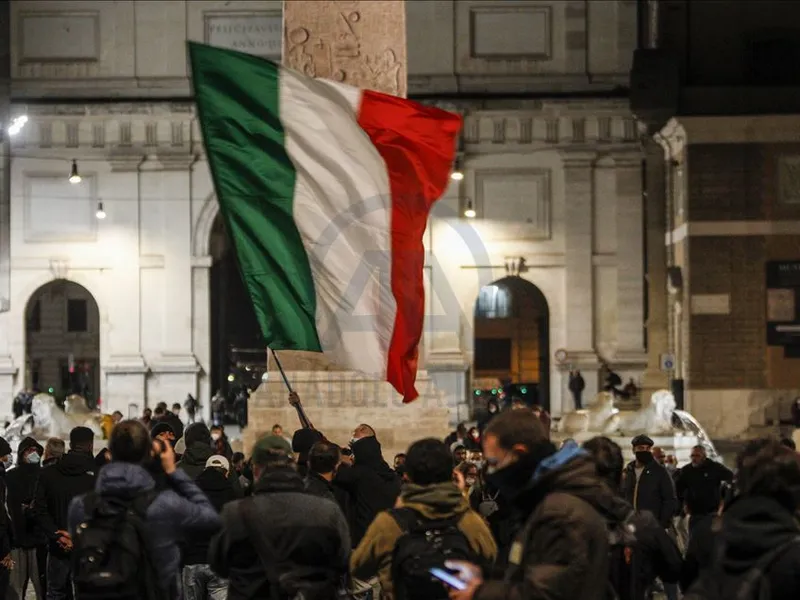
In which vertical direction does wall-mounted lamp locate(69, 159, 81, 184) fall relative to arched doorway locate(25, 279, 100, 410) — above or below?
above

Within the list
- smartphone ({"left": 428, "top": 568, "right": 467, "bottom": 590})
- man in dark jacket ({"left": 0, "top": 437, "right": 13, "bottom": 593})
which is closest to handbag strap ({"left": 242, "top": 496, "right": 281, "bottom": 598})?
smartphone ({"left": 428, "top": 568, "right": 467, "bottom": 590})

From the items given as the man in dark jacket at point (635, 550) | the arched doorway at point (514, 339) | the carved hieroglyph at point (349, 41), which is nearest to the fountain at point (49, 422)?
the carved hieroglyph at point (349, 41)

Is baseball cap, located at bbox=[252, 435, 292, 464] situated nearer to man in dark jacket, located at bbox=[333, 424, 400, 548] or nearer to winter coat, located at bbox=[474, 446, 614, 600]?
winter coat, located at bbox=[474, 446, 614, 600]

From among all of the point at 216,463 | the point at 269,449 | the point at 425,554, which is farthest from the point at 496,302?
the point at 425,554

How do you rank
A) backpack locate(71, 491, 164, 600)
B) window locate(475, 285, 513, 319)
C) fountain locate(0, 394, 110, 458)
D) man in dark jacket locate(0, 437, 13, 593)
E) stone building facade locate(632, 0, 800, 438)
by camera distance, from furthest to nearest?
window locate(475, 285, 513, 319), stone building facade locate(632, 0, 800, 438), fountain locate(0, 394, 110, 458), man in dark jacket locate(0, 437, 13, 593), backpack locate(71, 491, 164, 600)

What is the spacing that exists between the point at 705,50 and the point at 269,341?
35482mm

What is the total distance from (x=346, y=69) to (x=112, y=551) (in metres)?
13.7

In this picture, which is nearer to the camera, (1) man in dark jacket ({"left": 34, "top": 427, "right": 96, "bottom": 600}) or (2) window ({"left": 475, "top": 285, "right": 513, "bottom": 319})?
(1) man in dark jacket ({"left": 34, "top": 427, "right": 96, "bottom": 600})

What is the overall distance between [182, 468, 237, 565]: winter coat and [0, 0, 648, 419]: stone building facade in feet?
113

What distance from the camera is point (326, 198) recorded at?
12.5 metres

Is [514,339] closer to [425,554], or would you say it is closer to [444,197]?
[444,197]

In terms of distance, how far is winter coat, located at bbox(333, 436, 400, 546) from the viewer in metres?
11.8

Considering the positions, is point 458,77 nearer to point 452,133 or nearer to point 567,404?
point 567,404

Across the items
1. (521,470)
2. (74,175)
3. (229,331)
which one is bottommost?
(521,470)
